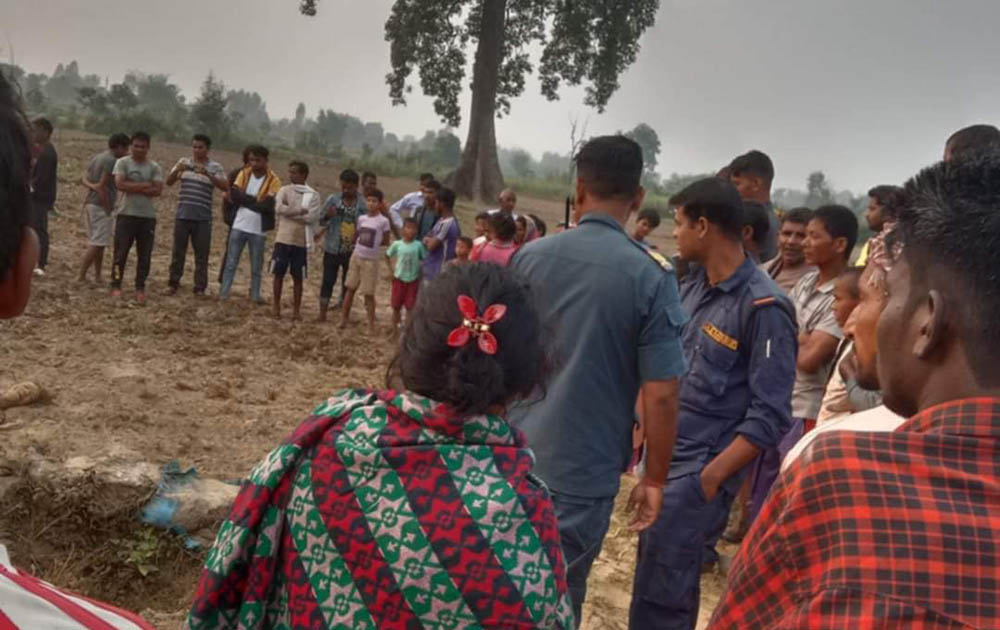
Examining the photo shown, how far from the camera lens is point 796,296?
4.14 m

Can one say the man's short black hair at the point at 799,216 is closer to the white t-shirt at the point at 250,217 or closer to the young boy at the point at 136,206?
the white t-shirt at the point at 250,217

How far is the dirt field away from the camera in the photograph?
3418 millimetres

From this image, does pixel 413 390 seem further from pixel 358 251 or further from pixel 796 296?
pixel 358 251

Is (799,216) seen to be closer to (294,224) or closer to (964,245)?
(964,245)

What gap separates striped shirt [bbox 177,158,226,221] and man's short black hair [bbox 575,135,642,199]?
6542mm

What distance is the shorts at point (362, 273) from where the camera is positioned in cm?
800

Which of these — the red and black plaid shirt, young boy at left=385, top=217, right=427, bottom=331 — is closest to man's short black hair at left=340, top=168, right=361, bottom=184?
young boy at left=385, top=217, right=427, bottom=331

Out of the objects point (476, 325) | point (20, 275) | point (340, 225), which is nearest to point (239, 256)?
point (340, 225)

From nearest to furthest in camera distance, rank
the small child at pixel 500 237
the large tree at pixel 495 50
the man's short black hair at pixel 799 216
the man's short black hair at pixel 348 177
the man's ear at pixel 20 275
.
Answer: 1. the man's ear at pixel 20 275
2. the man's short black hair at pixel 799 216
3. the small child at pixel 500 237
4. the man's short black hair at pixel 348 177
5. the large tree at pixel 495 50

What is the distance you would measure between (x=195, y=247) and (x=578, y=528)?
7073 millimetres

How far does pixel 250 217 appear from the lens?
8250 millimetres

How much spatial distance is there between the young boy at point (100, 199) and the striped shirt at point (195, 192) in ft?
2.29

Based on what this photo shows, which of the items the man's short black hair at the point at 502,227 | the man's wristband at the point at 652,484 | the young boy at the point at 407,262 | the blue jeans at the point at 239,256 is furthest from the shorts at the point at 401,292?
the man's wristband at the point at 652,484

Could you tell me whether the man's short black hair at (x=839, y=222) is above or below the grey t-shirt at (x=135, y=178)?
above
